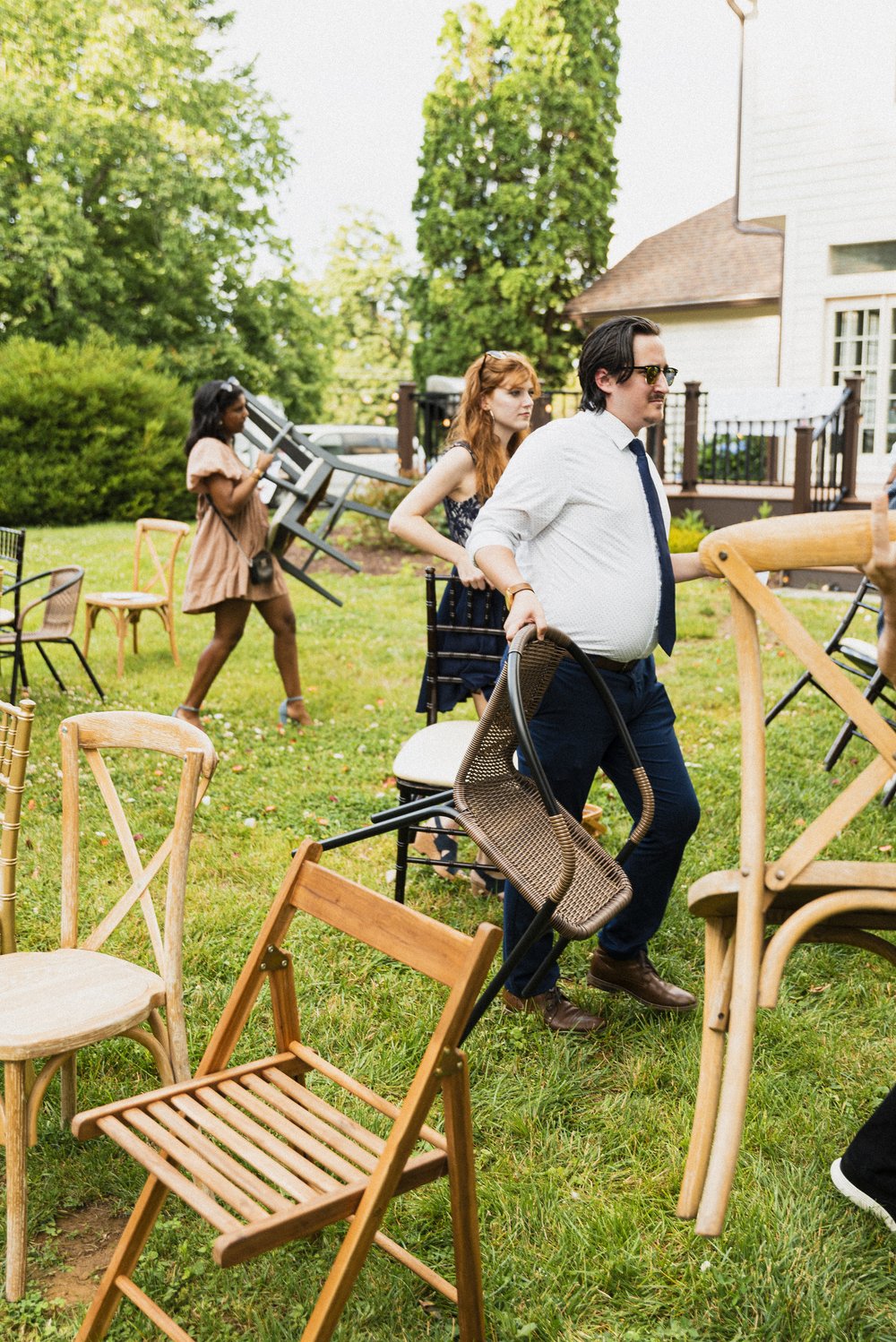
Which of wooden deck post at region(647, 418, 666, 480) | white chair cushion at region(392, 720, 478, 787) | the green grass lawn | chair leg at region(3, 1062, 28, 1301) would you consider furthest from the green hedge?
chair leg at region(3, 1062, 28, 1301)

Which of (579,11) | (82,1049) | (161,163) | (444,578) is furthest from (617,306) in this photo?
(82,1049)

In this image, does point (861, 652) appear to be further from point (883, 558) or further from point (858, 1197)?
point (883, 558)

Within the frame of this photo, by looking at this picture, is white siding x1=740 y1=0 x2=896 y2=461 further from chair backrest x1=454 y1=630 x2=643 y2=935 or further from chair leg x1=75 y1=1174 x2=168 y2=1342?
chair leg x1=75 y1=1174 x2=168 y2=1342

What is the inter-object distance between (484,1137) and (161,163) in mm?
28435

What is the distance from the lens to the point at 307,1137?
2.30 metres

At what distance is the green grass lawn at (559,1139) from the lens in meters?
2.46

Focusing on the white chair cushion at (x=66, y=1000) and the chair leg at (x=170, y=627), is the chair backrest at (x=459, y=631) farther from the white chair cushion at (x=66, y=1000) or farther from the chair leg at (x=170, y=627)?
the chair leg at (x=170, y=627)

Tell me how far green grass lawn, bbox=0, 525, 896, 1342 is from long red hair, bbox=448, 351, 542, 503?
1704mm

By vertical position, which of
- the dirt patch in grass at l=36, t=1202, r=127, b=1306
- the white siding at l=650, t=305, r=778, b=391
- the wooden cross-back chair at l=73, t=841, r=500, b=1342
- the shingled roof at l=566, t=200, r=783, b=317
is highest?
the shingled roof at l=566, t=200, r=783, b=317

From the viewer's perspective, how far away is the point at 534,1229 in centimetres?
272

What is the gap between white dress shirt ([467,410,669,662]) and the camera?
3.21 m

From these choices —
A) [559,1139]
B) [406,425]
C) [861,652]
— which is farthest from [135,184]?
[559,1139]

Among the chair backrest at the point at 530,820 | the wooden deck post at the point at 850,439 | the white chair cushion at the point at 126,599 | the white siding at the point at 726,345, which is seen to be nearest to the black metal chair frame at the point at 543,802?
the chair backrest at the point at 530,820

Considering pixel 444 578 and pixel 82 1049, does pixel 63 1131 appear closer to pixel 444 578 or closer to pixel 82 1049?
pixel 82 1049
